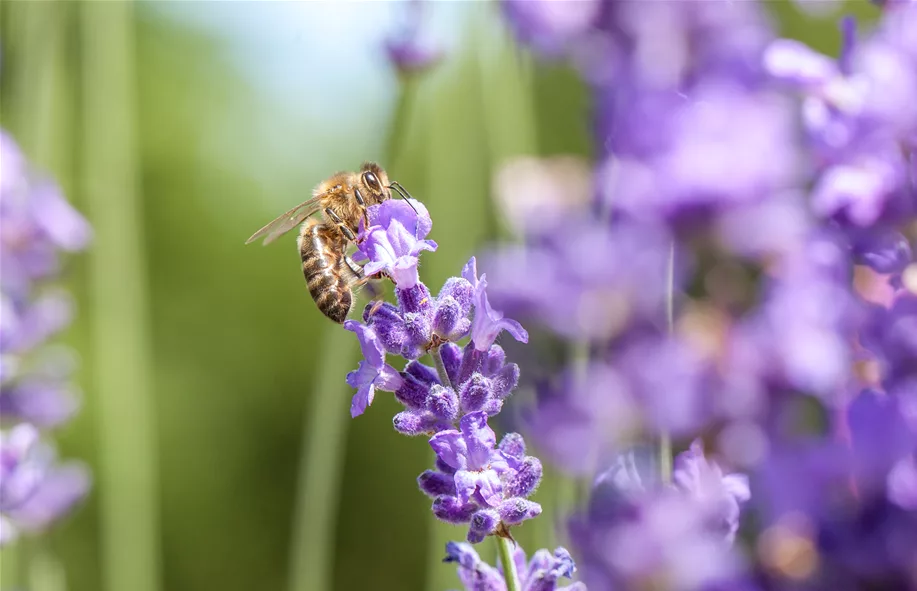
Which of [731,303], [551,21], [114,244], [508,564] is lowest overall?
[508,564]

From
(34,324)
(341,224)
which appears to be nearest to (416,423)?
(341,224)

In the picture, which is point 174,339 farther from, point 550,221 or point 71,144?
point 550,221

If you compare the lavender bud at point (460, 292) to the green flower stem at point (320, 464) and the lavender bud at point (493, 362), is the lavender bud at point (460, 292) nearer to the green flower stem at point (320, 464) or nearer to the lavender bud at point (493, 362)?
the lavender bud at point (493, 362)

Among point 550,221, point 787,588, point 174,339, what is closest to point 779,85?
point 787,588

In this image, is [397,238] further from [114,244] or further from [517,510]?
[114,244]

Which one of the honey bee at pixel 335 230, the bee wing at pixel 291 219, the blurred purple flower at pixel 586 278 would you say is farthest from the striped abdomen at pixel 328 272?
the blurred purple flower at pixel 586 278
